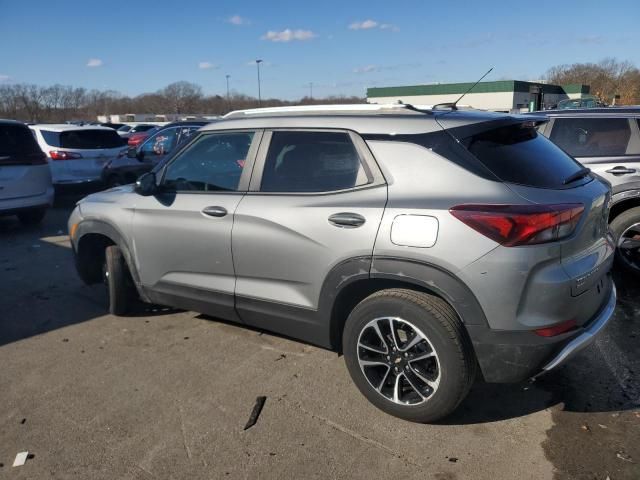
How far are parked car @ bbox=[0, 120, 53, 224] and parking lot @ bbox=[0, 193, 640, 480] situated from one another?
171 inches

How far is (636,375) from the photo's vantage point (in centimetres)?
365

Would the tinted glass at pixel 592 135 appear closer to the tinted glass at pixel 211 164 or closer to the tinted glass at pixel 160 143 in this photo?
the tinted glass at pixel 211 164

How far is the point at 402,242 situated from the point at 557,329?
0.92m

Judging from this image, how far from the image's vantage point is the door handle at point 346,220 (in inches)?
120

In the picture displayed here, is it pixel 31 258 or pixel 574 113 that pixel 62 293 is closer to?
pixel 31 258

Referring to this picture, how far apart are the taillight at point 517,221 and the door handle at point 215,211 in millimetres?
1672

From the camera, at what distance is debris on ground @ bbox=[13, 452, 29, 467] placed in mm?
2811

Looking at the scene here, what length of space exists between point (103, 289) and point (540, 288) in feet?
15.0

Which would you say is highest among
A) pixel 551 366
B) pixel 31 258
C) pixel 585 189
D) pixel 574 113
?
pixel 574 113

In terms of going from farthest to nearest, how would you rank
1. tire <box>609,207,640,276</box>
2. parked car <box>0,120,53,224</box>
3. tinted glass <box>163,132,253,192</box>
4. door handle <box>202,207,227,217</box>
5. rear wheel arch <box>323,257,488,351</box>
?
parked car <box>0,120,53,224</box>
tire <box>609,207,640,276</box>
tinted glass <box>163,132,253,192</box>
door handle <box>202,207,227,217</box>
rear wheel arch <box>323,257,488,351</box>

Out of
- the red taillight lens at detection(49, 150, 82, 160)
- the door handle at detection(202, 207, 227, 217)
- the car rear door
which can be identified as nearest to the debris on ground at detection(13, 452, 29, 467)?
the door handle at detection(202, 207, 227, 217)

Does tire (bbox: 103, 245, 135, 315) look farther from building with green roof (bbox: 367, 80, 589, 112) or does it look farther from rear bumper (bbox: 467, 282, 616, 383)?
building with green roof (bbox: 367, 80, 589, 112)

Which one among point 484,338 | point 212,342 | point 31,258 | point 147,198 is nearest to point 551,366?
point 484,338

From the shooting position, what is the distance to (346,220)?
10.1 feet
